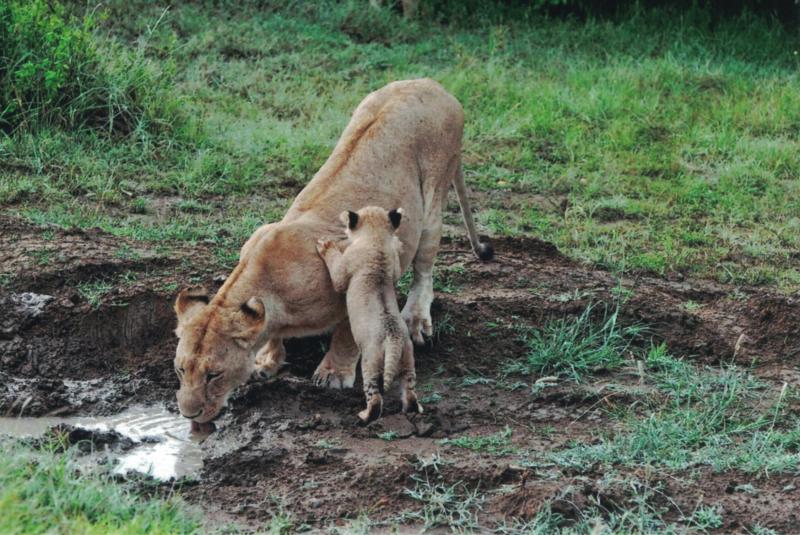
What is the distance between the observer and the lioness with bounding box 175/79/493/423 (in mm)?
5988

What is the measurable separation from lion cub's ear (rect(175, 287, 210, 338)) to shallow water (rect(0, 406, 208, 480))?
53 cm

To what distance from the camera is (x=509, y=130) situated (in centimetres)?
1088

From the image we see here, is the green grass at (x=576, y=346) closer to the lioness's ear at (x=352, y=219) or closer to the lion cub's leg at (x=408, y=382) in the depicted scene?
the lion cub's leg at (x=408, y=382)

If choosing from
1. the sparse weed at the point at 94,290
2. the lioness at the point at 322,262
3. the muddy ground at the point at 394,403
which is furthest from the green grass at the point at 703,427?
the sparse weed at the point at 94,290

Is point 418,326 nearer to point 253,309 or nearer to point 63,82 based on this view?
point 253,309

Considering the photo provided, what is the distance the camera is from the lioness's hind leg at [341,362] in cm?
657

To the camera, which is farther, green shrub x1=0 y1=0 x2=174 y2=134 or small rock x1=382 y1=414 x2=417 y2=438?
green shrub x1=0 y1=0 x2=174 y2=134

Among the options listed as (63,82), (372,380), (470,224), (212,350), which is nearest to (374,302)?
(372,380)

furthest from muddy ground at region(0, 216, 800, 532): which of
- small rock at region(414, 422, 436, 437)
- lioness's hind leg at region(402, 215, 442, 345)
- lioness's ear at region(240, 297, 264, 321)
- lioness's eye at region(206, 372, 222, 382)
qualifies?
lioness's ear at region(240, 297, 264, 321)

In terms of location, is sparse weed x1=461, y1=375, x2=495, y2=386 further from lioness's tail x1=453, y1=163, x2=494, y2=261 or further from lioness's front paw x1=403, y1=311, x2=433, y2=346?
lioness's tail x1=453, y1=163, x2=494, y2=261

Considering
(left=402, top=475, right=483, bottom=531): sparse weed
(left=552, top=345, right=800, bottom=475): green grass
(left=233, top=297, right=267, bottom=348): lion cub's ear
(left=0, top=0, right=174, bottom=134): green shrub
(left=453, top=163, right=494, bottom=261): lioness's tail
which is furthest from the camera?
(left=0, top=0, right=174, bottom=134): green shrub

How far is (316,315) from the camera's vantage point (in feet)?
20.8

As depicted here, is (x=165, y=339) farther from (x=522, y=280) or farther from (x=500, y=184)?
(x=500, y=184)

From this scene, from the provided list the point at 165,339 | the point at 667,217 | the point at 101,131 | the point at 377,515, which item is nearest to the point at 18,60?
the point at 101,131
